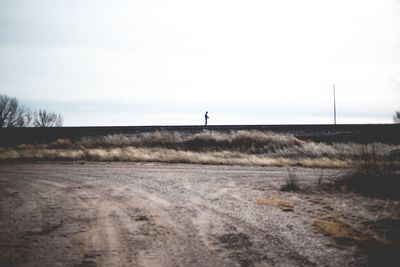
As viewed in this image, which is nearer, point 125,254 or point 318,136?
point 125,254

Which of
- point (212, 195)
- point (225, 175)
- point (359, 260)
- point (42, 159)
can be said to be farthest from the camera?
point (42, 159)

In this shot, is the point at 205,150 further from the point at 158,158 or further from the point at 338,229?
the point at 338,229

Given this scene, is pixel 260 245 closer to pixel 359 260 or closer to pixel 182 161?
pixel 359 260

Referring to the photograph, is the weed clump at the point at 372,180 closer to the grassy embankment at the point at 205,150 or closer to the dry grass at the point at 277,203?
the dry grass at the point at 277,203

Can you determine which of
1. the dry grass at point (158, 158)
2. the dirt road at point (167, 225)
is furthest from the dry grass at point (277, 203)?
the dry grass at point (158, 158)

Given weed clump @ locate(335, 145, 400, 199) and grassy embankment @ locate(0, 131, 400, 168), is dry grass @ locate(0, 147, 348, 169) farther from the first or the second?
weed clump @ locate(335, 145, 400, 199)

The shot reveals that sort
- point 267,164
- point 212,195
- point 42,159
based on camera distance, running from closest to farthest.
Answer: point 212,195, point 267,164, point 42,159

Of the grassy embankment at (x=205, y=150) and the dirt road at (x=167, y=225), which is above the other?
the grassy embankment at (x=205, y=150)

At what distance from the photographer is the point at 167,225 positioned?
6.39 metres

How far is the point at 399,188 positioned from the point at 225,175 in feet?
20.7

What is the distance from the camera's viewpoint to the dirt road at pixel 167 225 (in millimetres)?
4758

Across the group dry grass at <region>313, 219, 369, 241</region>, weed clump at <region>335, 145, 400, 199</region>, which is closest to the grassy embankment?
weed clump at <region>335, 145, 400, 199</region>

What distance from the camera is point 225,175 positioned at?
45.9ft

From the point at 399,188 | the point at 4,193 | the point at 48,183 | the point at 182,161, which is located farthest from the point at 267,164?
the point at 4,193
